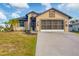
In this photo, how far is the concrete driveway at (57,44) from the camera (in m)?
5.96

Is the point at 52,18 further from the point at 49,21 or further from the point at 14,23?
the point at 14,23

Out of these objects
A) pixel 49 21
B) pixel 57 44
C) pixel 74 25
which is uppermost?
pixel 49 21

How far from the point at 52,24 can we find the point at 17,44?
1313 millimetres

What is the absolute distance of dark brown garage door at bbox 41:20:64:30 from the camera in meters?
6.77

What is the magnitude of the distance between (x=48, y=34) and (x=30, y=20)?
2.35ft

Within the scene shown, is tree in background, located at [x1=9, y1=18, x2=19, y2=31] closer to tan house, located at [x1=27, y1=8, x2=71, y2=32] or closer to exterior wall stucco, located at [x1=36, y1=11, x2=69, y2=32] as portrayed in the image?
tan house, located at [x1=27, y1=8, x2=71, y2=32]

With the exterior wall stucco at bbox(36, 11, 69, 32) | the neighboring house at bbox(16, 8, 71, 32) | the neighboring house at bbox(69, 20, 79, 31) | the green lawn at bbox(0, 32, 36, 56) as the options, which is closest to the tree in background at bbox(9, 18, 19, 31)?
the green lawn at bbox(0, 32, 36, 56)

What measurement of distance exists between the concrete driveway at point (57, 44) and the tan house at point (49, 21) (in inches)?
8.3

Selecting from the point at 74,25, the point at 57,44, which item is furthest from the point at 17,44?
the point at 74,25

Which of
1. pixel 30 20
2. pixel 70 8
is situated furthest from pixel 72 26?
pixel 30 20

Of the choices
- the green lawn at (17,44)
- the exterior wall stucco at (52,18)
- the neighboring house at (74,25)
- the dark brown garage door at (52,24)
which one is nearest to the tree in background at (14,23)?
the green lawn at (17,44)

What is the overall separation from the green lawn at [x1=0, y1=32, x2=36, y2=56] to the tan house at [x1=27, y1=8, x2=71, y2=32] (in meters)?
0.40

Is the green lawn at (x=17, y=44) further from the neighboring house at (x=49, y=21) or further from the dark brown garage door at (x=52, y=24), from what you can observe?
the dark brown garage door at (x=52, y=24)

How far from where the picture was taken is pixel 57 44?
630 centimetres
